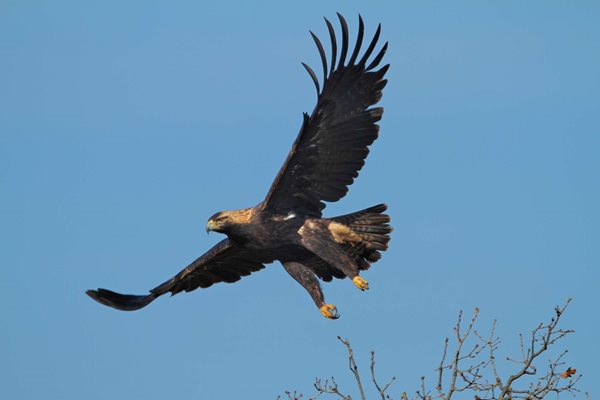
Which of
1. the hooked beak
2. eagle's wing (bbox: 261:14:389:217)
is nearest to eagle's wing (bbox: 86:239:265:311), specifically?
the hooked beak

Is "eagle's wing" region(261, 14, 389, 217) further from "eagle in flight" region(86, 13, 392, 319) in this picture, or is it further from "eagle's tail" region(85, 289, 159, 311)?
"eagle's tail" region(85, 289, 159, 311)

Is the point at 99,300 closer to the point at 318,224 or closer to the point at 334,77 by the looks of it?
the point at 318,224

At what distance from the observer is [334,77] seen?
1219 centimetres

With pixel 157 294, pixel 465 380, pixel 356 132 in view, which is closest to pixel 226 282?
pixel 157 294

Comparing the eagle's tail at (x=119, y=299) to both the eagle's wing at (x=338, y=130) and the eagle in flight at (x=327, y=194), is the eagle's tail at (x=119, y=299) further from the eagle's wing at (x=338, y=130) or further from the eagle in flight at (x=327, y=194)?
the eagle's wing at (x=338, y=130)

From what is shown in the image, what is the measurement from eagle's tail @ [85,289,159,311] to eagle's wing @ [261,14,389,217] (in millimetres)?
2383

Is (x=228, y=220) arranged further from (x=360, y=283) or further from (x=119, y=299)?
(x=119, y=299)

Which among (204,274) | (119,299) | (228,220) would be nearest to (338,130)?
(228,220)

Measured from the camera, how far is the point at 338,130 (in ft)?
40.0

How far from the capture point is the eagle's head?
1243 centimetres

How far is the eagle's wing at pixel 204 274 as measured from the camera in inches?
537

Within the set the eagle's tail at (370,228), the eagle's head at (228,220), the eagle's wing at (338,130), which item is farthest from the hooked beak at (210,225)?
the eagle's tail at (370,228)

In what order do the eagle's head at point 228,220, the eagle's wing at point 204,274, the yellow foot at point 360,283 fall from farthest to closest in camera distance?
the eagle's wing at point 204,274
the eagle's head at point 228,220
the yellow foot at point 360,283

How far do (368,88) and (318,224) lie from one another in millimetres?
1651
